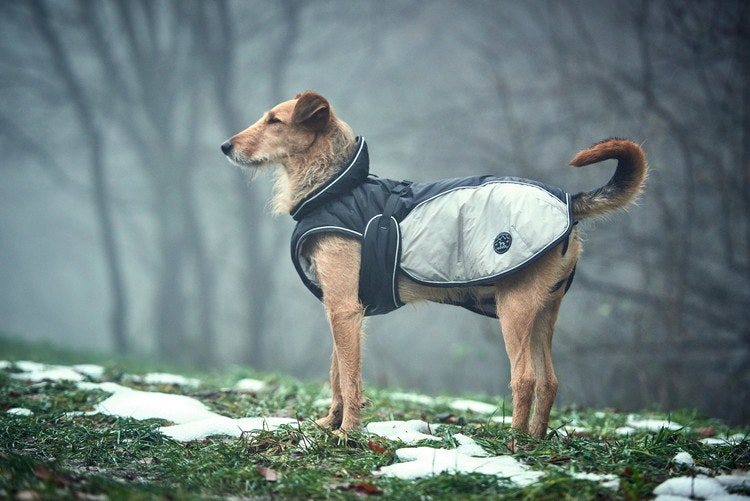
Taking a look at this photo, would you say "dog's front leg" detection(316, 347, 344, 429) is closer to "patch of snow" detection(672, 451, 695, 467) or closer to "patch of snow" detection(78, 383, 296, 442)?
"patch of snow" detection(78, 383, 296, 442)

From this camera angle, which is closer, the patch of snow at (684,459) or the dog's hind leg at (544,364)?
the patch of snow at (684,459)

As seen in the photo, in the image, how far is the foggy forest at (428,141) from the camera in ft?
29.7

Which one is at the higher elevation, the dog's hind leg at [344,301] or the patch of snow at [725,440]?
the dog's hind leg at [344,301]

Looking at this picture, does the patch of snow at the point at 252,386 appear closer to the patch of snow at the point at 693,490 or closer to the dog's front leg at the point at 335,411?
the dog's front leg at the point at 335,411

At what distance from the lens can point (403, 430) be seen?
13.6ft

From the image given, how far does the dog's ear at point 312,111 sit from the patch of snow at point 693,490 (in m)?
2.93

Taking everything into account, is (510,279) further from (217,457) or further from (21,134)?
(21,134)

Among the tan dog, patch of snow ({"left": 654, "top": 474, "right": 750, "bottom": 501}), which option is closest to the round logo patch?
the tan dog

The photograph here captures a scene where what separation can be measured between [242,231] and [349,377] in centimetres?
1158

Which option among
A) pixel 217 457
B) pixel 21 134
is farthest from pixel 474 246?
pixel 21 134

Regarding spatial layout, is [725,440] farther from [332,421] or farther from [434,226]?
[332,421]

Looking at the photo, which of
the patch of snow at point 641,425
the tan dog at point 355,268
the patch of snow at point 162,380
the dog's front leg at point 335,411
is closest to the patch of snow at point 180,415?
the dog's front leg at point 335,411

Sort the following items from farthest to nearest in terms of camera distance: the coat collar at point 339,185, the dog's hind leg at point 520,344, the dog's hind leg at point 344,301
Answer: the coat collar at point 339,185, the dog's hind leg at point 344,301, the dog's hind leg at point 520,344

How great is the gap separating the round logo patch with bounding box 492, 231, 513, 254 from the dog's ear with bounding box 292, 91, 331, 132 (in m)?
1.43
